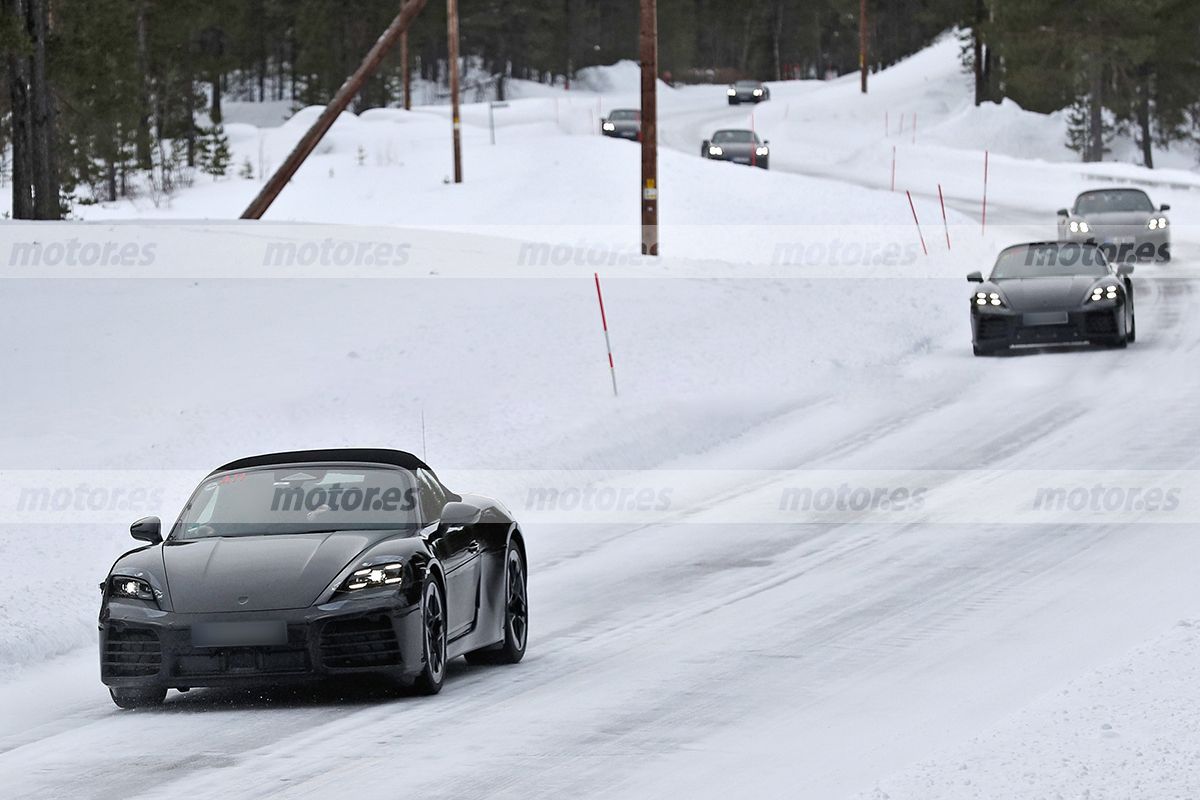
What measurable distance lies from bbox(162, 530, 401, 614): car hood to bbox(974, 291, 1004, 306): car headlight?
1556 centimetres

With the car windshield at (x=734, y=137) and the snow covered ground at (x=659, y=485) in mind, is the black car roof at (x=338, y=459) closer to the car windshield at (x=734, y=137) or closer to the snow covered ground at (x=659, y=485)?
the snow covered ground at (x=659, y=485)

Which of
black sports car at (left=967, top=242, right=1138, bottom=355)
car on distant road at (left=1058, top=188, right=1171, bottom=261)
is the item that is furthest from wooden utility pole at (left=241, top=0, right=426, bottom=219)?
black sports car at (left=967, top=242, right=1138, bottom=355)

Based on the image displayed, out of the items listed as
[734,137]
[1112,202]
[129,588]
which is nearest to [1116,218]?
[1112,202]

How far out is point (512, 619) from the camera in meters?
10.1

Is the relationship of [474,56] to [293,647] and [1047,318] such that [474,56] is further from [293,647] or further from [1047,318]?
[293,647]

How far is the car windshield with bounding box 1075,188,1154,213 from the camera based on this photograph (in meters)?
35.0

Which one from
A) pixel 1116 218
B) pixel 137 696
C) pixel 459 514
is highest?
pixel 459 514

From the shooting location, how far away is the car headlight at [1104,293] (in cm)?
2317

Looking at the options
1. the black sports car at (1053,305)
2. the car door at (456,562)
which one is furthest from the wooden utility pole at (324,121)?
the car door at (456,562)

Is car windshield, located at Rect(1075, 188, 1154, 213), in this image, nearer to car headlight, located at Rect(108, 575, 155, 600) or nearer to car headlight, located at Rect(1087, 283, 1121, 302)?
car headlight, located at Rect(1087, 283, 1121, 302)

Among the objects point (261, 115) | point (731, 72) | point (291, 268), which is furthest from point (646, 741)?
point (731, 72)

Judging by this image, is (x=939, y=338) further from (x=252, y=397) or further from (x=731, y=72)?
(x=731, y=72)

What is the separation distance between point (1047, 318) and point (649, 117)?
693 cm

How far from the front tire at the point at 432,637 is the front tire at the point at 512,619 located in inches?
33.5
